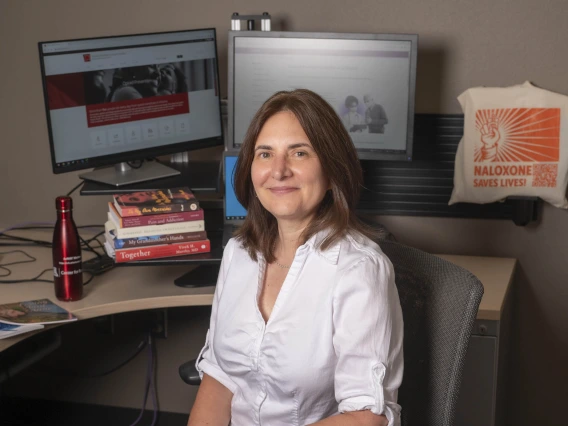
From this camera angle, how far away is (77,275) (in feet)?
6.38

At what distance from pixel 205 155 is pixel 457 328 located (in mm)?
1442

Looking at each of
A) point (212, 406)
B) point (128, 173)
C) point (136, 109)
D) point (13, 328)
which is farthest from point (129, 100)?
point (212, 406)

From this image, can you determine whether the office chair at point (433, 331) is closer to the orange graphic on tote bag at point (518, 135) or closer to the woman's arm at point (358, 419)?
the woman's arm at point (358, 419)

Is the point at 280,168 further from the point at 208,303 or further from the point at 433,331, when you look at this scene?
the point at 208,303

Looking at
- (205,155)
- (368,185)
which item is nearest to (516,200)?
(368,185)

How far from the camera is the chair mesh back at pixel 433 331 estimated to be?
1.38 metres

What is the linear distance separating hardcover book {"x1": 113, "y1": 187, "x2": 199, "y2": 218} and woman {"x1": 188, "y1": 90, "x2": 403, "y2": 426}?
0.41 m

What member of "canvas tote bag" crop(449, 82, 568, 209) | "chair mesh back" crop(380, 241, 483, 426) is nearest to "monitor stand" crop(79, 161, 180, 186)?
"canvas tote bag" crop(449, 82, 568, 209)

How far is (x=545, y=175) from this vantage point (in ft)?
7.72

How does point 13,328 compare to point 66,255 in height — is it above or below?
below

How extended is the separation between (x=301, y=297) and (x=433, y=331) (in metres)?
0.25

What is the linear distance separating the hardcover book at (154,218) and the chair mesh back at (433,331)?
27.6 inches

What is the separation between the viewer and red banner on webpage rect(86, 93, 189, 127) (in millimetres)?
2201

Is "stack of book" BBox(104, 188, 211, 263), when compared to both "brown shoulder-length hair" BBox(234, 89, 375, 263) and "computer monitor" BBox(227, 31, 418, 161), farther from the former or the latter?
"brown shoulder-length hair" BBox(234, 89, 375, 263)
